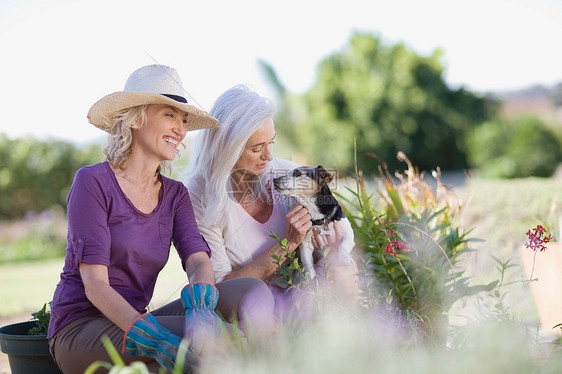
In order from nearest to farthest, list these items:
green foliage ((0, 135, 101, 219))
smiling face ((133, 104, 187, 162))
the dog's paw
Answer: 1. smiling face ((133, 104, 187, 162))
2. the dog's paw
3. green foliage ((0, 135, 101, 219))

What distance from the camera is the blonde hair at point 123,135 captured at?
3.18 metres

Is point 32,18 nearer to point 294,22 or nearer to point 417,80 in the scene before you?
point 294,22

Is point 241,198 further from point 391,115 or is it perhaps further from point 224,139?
point 391,115

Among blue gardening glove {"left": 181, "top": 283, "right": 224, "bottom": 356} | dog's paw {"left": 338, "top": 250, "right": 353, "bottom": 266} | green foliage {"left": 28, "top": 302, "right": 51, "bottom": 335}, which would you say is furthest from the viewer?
dog's paw {"left": 338, "top": 250, "right": 353, "bottom": 266}

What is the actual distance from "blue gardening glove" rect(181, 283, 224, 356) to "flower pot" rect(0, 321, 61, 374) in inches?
39.1

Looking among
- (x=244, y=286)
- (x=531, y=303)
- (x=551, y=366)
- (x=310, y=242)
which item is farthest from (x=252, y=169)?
(x=531, y=303)

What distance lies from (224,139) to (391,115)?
28138 mm

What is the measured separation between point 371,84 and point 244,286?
30139 millimetres

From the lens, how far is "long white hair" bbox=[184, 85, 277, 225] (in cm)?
375

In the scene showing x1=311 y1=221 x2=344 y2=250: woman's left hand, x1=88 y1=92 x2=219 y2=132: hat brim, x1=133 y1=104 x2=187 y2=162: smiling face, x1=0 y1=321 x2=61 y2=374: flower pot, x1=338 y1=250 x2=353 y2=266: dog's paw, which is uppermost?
x1=88 y1=92 x2=219 y2=132: hat brim

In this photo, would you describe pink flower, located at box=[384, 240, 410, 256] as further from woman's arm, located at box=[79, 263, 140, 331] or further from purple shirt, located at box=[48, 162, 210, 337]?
woman's arm, located at box=[79, 263, 140, 331]

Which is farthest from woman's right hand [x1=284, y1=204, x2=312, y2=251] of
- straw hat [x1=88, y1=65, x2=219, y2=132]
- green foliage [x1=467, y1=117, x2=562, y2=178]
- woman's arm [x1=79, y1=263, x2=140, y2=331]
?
green foliage [x1=467, y1=117, x2=562, y2=178]

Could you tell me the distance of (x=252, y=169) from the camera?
389 cm

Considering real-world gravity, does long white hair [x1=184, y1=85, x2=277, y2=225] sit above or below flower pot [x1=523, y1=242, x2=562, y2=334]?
above
